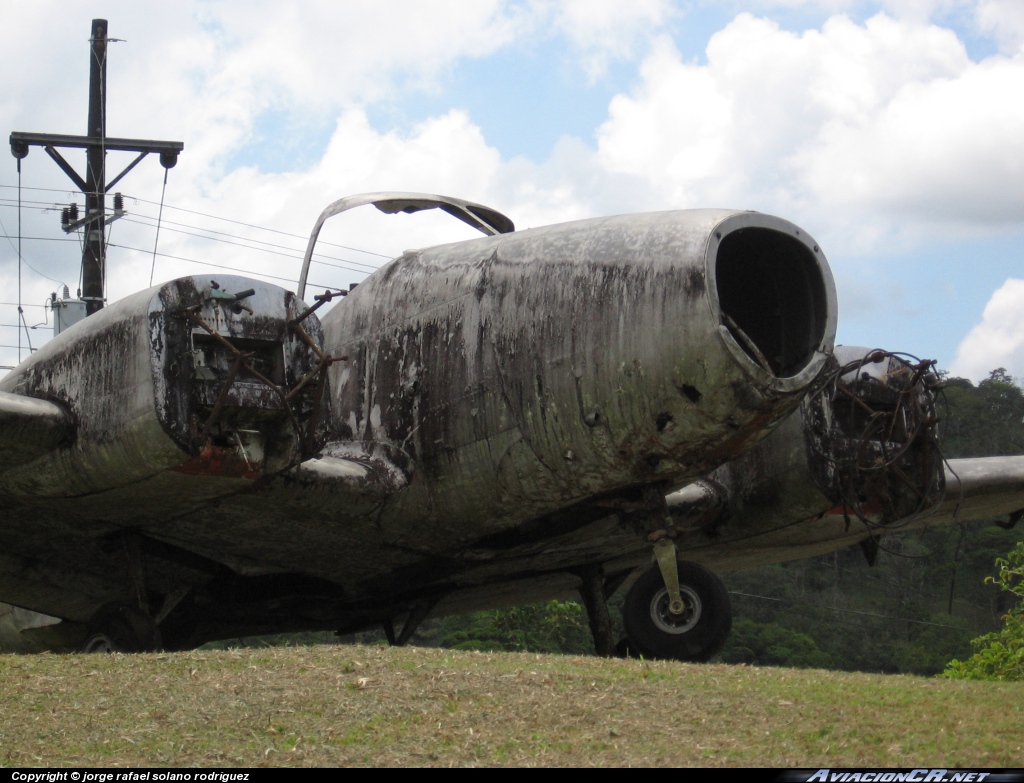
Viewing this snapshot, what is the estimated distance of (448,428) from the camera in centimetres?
864

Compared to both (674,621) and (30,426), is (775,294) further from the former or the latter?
(30,426)

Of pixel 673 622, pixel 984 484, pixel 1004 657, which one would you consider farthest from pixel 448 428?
pixel 1004 657

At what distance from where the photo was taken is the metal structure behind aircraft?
25.4 feet

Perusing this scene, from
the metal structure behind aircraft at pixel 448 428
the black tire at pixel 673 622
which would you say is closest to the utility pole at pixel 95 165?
the metal structure behind aircraft at pixel 448 428

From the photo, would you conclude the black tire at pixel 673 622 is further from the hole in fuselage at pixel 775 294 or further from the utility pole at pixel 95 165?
the utility pole at pixel 95 165

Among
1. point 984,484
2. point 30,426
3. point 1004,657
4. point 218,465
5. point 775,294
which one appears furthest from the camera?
point 1004,657

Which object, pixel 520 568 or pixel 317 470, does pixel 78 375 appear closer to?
pixel 317 470

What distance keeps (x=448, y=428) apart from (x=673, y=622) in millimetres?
2187

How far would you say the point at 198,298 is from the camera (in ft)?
26.1

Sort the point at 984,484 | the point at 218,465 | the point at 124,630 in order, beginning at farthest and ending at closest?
the point at 984,484 < the point at 124,630 < the point at 218,465

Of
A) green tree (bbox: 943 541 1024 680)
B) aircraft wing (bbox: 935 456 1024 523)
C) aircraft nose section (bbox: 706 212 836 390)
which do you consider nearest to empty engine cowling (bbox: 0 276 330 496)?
Result: aircraft nose section (bbox: 706 212 836 390)

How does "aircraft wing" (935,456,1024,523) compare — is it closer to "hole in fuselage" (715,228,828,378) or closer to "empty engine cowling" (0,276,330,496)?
"hole in fuselage" (715,228,828,378)

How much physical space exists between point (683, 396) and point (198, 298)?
303 cm
